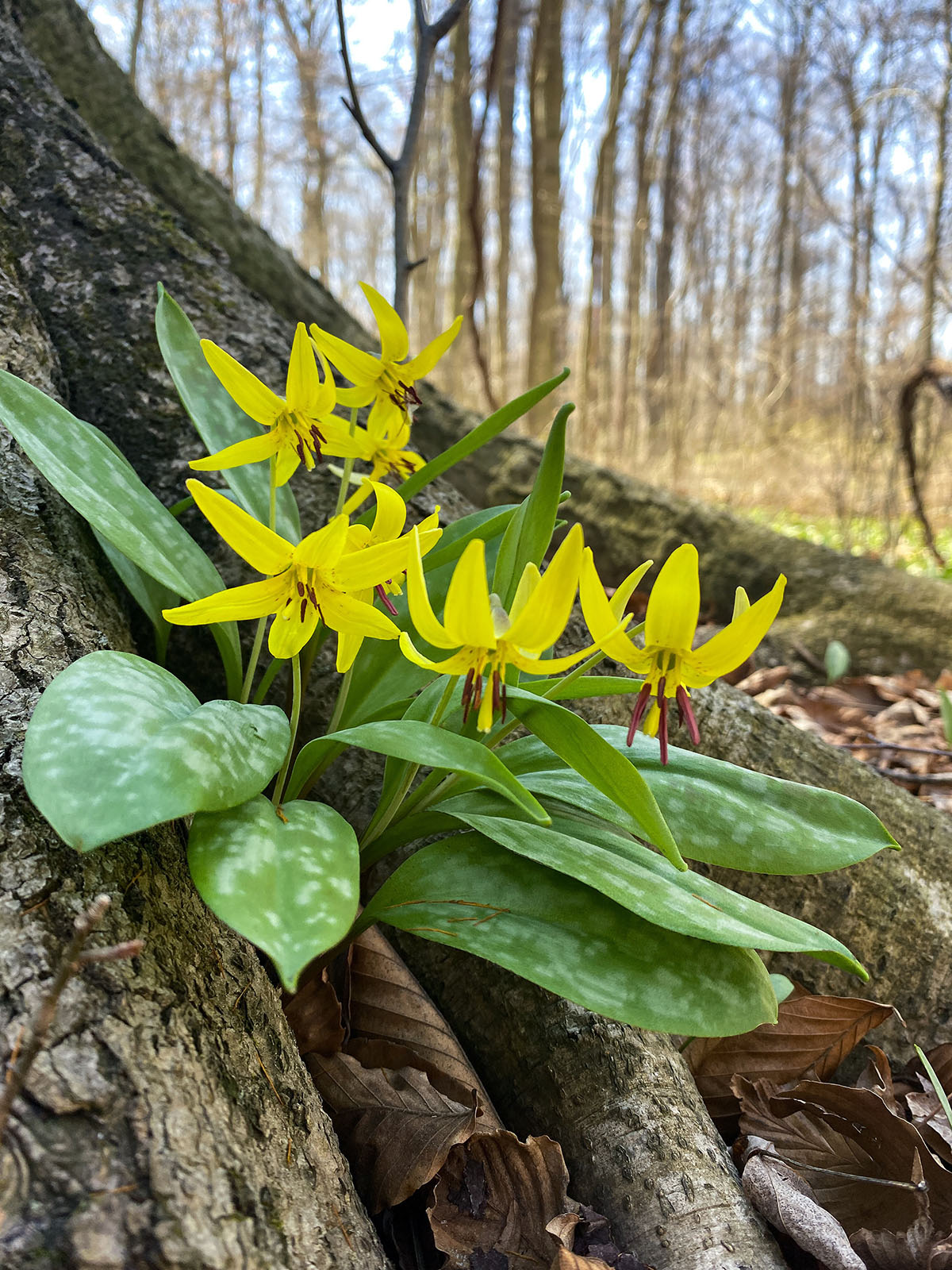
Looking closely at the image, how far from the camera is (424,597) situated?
0.68 m

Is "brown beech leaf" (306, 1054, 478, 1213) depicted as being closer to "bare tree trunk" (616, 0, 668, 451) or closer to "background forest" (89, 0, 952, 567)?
"background forest" (89, 0, 952, 567)

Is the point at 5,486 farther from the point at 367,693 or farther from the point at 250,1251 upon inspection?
the point at 250,1251

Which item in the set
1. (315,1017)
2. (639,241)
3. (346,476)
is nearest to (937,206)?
(639,241)

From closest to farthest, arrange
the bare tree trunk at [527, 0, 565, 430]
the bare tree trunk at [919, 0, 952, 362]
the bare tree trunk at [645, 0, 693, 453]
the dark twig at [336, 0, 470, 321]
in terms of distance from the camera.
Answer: the dark twig at [336, 0, 470, 321] → the bare tree trunk at [919, 0, 952, 362] → the bare tree trunk at [527, 0, 565, 430] → the bare tree trunk at [645, 0, 693, 453]

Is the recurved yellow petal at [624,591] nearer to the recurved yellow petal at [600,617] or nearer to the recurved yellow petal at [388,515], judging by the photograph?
the recurved yellow petal at [600,617]

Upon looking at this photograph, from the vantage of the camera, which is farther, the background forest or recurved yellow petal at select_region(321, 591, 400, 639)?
the background forest

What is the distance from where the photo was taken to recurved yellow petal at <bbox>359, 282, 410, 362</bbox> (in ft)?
3.15

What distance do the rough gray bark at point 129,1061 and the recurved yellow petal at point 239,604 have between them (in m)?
0.21

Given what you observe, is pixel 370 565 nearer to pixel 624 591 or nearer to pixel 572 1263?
pixel 624 591

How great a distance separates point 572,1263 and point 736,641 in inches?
23.4

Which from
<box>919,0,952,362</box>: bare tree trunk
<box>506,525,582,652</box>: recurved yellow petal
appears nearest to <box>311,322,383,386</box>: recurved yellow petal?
<box>506,525,582,652</box>: recurved yellow petal

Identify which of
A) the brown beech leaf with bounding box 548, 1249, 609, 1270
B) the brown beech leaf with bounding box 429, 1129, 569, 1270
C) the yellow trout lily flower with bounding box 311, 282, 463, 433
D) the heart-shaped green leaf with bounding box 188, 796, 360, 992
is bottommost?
the brown beech leaf with bounding box 429, 1129, 569, 1270

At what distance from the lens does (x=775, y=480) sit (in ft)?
32.7

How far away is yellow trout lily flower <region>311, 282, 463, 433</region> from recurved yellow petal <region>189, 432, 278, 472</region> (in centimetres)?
12
